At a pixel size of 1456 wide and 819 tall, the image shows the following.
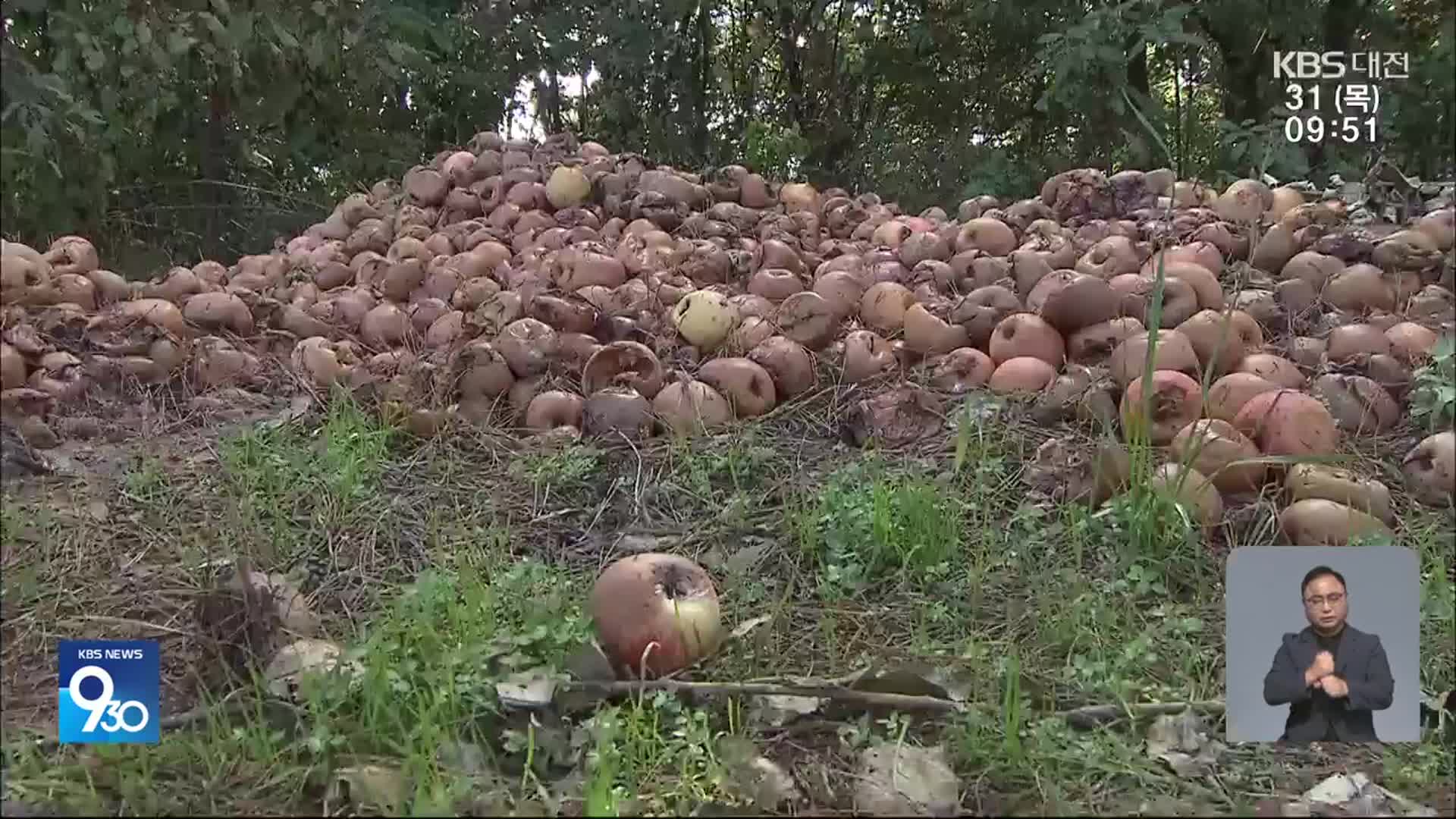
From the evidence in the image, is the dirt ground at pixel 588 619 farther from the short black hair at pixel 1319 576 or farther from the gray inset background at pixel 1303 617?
the short black hair at pixel 1319 576

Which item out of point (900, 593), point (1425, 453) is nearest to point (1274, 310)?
point (1425, 453)

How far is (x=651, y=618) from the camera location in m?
1.70

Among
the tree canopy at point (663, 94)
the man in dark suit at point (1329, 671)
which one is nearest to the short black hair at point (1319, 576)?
the man in dark suit at point (1329, 671)

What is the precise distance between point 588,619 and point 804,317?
1249mm

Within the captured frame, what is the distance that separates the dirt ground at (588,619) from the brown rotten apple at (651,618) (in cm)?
5

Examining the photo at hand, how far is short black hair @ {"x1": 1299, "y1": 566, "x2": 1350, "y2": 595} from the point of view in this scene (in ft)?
4.62

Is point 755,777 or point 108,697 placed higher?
point 108,697

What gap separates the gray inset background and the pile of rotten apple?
0.58 m

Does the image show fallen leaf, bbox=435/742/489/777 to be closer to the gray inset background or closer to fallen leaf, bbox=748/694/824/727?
fallen leaf, bbox=748/694/824/727

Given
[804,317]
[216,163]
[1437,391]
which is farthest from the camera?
[216,163]

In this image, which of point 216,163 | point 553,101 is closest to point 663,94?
point 553,101

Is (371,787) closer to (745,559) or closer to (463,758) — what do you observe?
(463,758)

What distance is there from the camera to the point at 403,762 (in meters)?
1.44

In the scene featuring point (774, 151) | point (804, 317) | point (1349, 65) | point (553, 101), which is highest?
point (553, 101)
